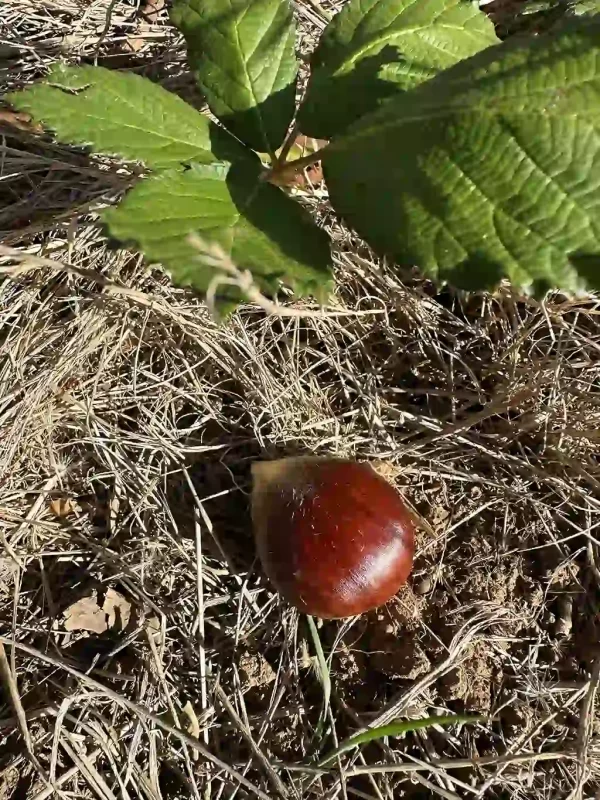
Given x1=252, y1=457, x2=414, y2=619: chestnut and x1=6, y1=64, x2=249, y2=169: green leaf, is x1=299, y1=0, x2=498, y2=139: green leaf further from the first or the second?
x1=252, y1=457, x2=414, y2=619: chestnut

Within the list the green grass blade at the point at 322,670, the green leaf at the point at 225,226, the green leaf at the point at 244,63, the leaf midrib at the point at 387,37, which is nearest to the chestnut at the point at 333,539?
the green grass blade at the point at 322,670

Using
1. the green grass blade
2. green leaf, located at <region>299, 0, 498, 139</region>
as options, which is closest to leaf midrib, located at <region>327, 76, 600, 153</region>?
green leaf, located at <region>299, 0, 498, 139</region>

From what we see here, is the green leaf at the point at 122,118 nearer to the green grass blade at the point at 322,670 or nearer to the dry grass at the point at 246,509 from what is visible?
the dry grass at the point at 246,509

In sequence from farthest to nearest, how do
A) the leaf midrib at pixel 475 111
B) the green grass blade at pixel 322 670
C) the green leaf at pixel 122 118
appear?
the green grass blade at pixel 322 670, the green leaf at pixel 122 118, the leaf midrib at pixel 475 111

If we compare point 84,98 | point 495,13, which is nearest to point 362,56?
point 84,98

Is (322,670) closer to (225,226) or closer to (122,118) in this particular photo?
(225,226)

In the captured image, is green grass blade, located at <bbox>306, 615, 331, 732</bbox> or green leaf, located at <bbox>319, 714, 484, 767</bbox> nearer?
green leaf, located at <bbox>319, 714, 484, 767</bbox>

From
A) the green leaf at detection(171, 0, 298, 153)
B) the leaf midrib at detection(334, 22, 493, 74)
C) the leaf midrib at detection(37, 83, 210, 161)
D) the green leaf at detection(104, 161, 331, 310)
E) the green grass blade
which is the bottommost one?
the green grass blade
